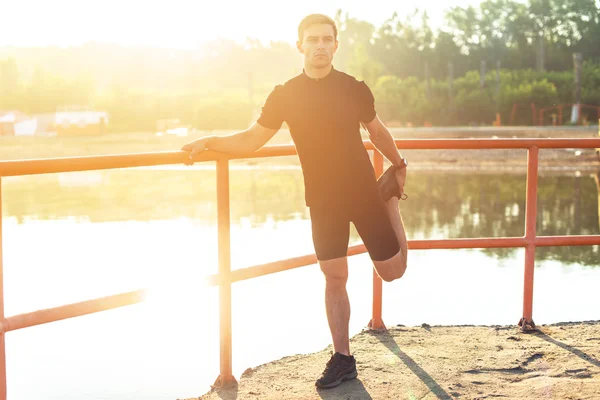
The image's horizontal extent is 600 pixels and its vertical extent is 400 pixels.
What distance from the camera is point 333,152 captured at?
3.60 m

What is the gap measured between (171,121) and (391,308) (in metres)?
44.3

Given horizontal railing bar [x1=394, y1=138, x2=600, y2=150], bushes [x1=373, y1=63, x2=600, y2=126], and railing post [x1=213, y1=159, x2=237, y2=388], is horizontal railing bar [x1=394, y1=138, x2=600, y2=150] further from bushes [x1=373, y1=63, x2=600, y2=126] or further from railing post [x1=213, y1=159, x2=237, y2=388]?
bushes [x1=373, y1=63, x2=600, y2=126]

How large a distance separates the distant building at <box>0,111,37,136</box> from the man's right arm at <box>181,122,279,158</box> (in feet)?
174

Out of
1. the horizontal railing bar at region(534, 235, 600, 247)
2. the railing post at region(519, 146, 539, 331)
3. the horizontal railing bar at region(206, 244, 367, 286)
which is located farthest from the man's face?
the horizontal railing bar at region(534, 235, 600, 247)

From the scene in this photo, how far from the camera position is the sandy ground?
12.8 feet

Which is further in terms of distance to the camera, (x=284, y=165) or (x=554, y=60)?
(x=554, y=60)

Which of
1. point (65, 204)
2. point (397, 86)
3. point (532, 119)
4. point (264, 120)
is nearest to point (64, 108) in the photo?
point (397, 86)

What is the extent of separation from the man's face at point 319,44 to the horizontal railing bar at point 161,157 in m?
0.61

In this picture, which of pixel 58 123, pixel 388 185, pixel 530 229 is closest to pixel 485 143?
pixel 530 229

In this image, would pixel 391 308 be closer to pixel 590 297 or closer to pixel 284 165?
pixel 590 297

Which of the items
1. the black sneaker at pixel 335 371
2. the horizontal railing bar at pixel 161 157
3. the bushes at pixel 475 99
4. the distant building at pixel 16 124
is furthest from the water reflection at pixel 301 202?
the distant building at pixel 16 124

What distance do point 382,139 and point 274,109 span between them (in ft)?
1.62

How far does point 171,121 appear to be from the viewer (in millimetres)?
50688

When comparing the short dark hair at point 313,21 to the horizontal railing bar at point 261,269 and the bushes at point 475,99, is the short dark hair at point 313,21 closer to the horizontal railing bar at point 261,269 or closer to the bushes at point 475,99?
the horizontal railing bar at point 261,269
